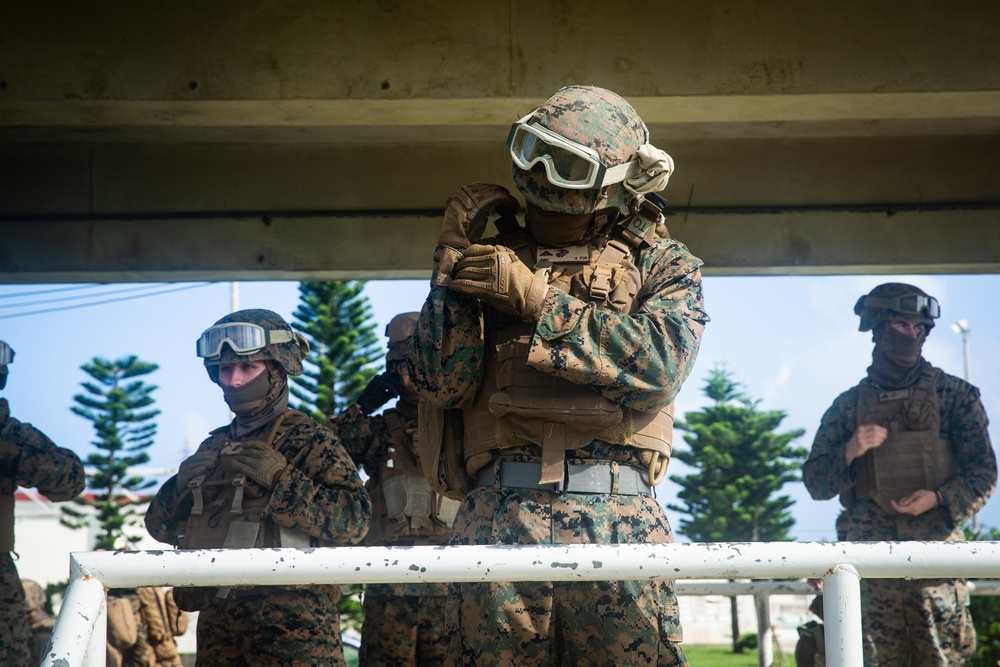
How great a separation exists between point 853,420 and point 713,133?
1.94 m

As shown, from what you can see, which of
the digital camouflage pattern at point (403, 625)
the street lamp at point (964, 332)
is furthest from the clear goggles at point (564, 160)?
the street lamp at point (964, 332)

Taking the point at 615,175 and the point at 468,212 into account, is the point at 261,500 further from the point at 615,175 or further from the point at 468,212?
the point at 615,175

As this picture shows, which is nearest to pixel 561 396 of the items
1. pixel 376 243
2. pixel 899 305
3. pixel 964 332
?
pixel 899 305

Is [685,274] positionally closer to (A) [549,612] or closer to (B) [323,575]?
(A) [549,612]

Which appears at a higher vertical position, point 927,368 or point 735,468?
point 735,468

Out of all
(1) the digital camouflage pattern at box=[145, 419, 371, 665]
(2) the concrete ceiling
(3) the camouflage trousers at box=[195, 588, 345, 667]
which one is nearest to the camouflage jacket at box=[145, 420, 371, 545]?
(1) the digital camouflage pattern at box=[145, 419, 371, 665]

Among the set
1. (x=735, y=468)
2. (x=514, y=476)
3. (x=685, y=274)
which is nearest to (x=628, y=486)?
(x=514, y=476)

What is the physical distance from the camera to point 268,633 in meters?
5.09

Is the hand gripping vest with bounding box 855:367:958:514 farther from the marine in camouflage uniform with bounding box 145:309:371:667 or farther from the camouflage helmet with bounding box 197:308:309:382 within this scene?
the camouflage helmet with bounding box 197:308:309:382

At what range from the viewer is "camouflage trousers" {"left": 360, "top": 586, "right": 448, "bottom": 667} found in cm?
670

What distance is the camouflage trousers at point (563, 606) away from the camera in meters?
3.43

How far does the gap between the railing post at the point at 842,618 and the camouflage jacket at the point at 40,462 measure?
522 centimetres

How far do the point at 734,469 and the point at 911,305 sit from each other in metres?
21.3

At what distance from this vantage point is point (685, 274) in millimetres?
3746
